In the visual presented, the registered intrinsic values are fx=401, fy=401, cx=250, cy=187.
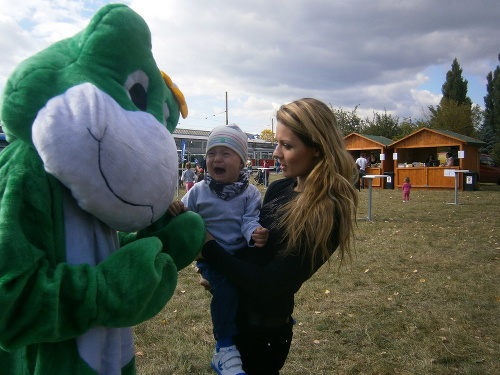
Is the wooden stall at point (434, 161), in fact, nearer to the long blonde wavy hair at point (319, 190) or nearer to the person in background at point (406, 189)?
the person in background at point (406, 189)

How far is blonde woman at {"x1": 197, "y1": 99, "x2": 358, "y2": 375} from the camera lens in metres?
1.83

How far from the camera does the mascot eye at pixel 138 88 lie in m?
1.46

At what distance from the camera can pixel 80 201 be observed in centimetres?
124

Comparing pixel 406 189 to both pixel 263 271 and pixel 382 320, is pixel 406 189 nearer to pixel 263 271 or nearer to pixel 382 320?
pixel 382 320

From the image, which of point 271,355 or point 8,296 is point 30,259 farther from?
point 271,355

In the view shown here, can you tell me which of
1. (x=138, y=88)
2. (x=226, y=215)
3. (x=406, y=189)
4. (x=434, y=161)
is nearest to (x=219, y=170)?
(x=226, y=215)

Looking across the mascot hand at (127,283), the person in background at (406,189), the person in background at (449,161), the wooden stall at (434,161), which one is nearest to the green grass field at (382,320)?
the mascot hand at (127,283)

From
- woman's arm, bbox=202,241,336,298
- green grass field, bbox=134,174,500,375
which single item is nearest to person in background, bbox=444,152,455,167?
green grass field, bbox=134,174,500,375

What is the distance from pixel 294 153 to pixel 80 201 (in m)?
1.12

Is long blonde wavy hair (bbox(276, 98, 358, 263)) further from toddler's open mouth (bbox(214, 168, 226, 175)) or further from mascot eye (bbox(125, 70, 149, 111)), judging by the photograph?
mascot eye (bbox(125, 70, 149, 111))

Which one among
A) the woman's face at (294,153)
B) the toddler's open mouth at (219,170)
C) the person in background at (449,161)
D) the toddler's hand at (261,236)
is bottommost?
the toddler's hand at (261,236)

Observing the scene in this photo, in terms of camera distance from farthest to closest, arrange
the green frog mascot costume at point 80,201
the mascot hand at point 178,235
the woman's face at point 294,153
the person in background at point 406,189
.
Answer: the person in background at point 406,189
the woman's face at point 294,153
the mascot hand at point 178,235
the green frog mascot costume at point 80,201

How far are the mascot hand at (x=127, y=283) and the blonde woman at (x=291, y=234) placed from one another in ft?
2.11

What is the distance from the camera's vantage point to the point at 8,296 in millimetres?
1053
